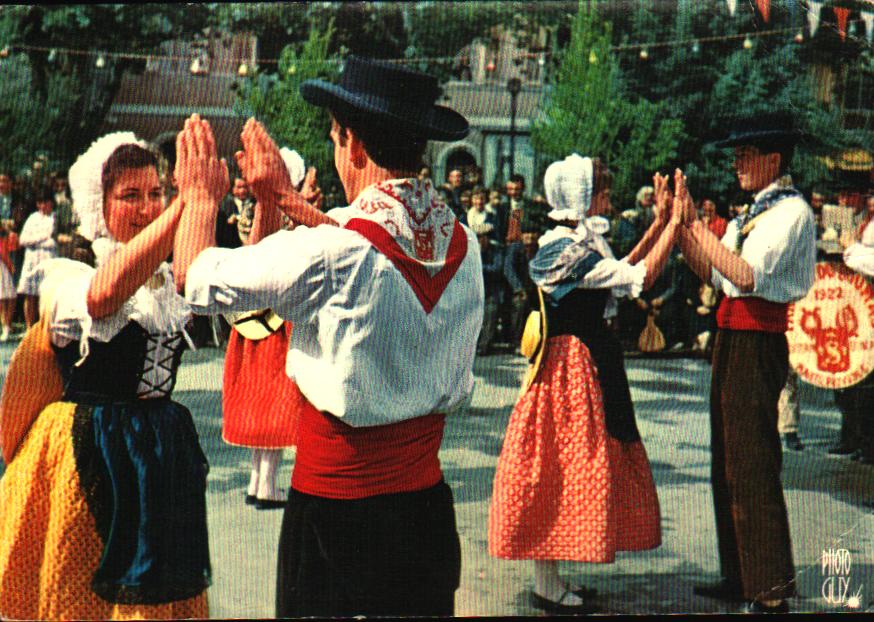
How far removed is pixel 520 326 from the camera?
13.3 ft

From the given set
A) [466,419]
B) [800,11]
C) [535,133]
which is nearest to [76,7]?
[535,133]

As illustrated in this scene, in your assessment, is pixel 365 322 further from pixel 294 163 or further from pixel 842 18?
pixel 842 18

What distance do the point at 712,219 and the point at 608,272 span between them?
40cm

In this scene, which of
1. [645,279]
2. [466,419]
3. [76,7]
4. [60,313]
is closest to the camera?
[60,313]

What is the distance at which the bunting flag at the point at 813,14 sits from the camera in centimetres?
360

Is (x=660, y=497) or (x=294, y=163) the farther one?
(x=660, y=497)

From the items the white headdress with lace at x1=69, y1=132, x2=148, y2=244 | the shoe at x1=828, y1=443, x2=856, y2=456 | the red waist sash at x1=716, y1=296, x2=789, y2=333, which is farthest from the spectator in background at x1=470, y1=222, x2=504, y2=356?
the shoe at x1=828, y1=443, x2=856, y2=456

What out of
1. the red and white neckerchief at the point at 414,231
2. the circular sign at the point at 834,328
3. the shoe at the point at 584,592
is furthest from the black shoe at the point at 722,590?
the red and white neckerchief at the point at 414,231

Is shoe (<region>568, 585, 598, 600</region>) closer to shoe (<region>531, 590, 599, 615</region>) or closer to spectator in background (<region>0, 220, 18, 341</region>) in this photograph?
shoe (<region>531, 590, 599, 615</region>)

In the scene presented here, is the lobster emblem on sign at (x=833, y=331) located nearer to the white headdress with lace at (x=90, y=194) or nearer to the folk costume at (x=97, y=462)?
the folk costume at (x=97, y=462)

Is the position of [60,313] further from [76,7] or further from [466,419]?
[466,419]

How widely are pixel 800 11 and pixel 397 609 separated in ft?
7.42

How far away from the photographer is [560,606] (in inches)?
145

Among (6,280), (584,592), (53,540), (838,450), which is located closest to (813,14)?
(838,450)
